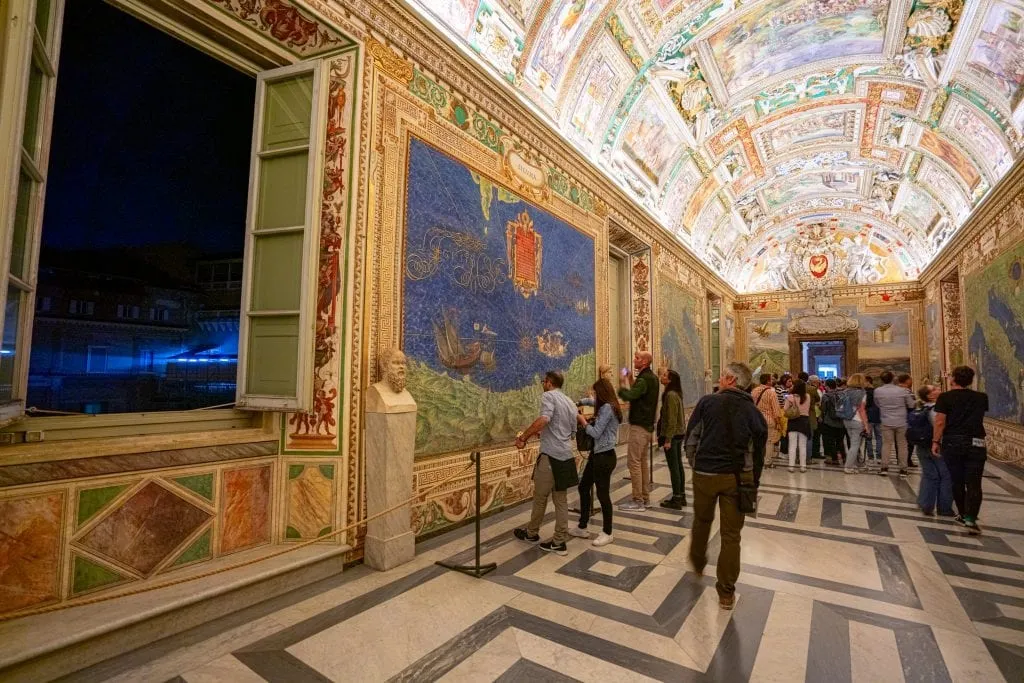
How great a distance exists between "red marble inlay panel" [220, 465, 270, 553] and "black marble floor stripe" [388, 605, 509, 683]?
202cm

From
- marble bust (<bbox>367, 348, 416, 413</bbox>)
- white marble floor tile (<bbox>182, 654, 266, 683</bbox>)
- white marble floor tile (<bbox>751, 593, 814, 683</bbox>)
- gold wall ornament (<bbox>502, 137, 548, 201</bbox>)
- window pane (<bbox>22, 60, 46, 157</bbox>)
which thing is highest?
gold wall ornament (<bbox>502, 137, 548, 201</bbox>)

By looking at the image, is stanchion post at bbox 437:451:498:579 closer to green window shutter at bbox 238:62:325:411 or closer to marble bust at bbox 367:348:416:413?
marble bust at bbox 367:348:416:413

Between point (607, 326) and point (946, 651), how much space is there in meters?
6.69

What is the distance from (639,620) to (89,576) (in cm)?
363

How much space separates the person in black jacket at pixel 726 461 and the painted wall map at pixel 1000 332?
907cm

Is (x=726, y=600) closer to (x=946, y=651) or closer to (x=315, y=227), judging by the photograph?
(x=946, y=651)

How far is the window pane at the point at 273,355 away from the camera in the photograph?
407 centimetres

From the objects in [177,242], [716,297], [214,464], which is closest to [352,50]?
[177,242]

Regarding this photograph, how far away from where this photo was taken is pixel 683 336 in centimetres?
1403

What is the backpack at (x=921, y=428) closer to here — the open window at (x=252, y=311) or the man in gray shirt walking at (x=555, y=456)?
the man in gray shirt walking at (x=555, y=456)

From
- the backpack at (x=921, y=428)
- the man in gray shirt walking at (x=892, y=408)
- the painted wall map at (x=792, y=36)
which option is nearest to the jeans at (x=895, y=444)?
the man in gray shirt walking at (x=892, y=408)

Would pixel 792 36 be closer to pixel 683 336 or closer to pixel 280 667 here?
pixel 683 336

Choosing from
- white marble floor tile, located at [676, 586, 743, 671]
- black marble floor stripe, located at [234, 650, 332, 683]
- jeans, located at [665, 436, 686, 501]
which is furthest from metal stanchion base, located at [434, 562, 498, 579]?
jeans, located at [665, 436, 686, 501]

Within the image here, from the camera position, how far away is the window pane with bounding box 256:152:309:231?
14.0 feet
